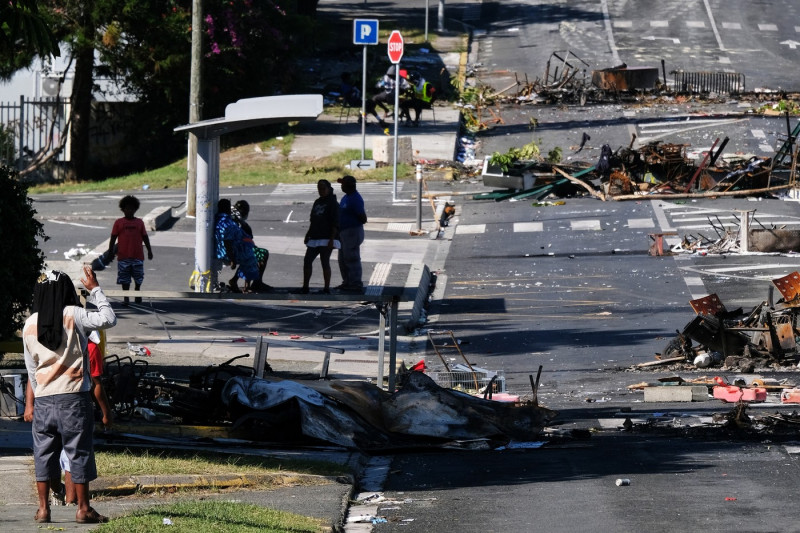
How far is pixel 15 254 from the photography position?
45.8 ft

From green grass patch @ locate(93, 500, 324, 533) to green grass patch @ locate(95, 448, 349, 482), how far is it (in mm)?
961

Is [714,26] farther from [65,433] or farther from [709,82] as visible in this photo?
[65,433]

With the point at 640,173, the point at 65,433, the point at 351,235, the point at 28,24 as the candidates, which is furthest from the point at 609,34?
the point at 65,433

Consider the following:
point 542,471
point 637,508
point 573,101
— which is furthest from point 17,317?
point 573,101

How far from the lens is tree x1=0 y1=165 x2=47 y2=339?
1380cm

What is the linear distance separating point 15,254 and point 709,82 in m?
32.0

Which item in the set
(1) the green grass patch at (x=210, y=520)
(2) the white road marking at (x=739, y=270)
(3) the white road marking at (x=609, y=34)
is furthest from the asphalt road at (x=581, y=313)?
(1) the green grass patch at (x=210, y=520)

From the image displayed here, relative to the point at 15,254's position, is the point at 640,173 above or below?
below

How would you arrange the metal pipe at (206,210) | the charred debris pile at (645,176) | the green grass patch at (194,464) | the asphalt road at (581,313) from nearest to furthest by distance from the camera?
the asphalt road at (581,313)
the green grass patch at (194,464)
the metal pipe at (206,210)
the charred debris pile at (645,176)

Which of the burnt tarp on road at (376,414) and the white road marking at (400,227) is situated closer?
the burnt tarp on road at (376,414)

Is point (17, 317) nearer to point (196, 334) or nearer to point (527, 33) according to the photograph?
point (196, 334)

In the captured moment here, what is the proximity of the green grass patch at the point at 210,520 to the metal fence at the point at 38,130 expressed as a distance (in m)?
25.7

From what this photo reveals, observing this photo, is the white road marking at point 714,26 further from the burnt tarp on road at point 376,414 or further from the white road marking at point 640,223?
the burnt tarp on road at point 376,414

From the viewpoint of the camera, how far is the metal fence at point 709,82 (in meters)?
41.5
